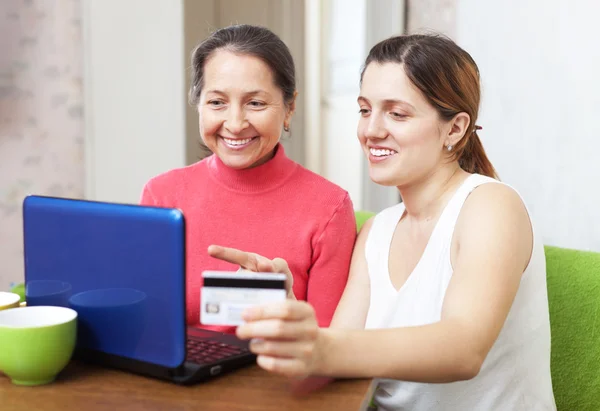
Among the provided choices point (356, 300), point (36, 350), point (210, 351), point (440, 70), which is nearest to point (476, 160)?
point (440, 70)

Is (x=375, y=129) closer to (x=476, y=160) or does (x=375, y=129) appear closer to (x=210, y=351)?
(x=476, y=160)

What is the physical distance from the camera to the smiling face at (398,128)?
3.79 feet

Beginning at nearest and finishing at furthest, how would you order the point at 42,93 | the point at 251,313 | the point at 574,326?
the point at 251,313 < the point at 574,326 < the point at 42,93

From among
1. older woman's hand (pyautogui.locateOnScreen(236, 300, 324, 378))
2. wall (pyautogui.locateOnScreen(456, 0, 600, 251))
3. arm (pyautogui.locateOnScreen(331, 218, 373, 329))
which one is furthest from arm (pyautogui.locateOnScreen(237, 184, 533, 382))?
wall (pyautogui.locateOnScreen(456, 0, 600, 251))

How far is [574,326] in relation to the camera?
4.09ft

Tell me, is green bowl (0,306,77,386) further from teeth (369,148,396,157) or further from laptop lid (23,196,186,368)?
teeth (369,148,396,157)

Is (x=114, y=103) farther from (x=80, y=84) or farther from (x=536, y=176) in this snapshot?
(x=536, y=176)

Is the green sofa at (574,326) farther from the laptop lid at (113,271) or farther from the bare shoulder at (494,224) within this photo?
the laptop lid at (113,271)

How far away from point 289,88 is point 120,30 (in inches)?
42.6

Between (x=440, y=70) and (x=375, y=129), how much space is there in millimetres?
140

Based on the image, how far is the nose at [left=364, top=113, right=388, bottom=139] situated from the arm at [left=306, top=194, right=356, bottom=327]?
28cm

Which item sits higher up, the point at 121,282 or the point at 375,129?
the point at 375,129

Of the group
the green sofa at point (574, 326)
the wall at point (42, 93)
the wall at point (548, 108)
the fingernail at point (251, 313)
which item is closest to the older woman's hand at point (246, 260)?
the fingernail at point (251, 313)

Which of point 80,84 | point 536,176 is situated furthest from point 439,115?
point 80,84
